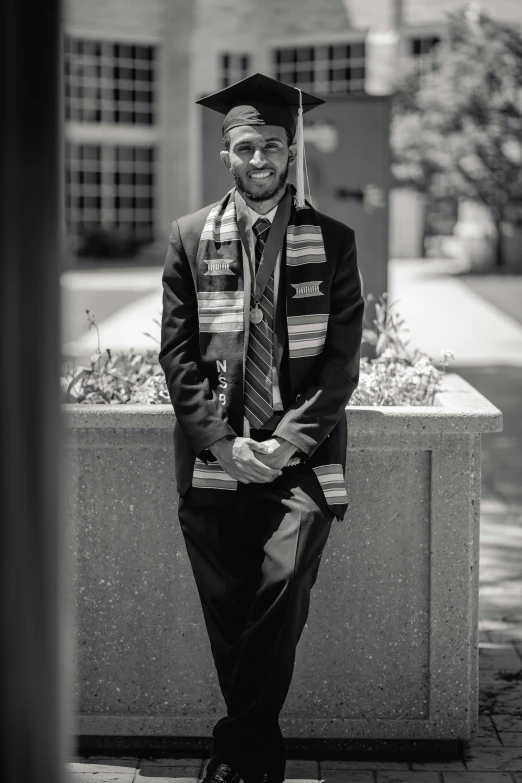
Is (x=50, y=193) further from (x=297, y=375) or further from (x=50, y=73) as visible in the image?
(x=297, y=375)

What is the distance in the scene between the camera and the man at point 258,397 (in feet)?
9.70

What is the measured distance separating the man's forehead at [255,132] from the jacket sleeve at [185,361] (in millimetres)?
299

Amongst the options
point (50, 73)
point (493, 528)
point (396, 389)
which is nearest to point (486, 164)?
point (493, 528)

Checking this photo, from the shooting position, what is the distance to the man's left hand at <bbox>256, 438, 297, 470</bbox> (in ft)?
9.65

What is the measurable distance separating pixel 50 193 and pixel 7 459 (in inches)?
9.0

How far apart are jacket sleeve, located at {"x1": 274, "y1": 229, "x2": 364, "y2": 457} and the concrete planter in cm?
42

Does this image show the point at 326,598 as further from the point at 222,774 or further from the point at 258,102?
the point at 258,102

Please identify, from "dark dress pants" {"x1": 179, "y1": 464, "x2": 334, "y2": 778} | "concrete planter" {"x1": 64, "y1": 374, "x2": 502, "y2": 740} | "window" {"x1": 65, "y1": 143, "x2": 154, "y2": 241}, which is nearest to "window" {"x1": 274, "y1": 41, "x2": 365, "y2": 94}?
→ "window" {"x1": 65, "y1": 143, "x2": 154, "y2": 241}

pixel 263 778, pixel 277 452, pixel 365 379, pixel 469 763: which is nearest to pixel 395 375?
pixel 365 379

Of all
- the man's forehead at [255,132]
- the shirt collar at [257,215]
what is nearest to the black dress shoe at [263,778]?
the shirt collar at [257,215]

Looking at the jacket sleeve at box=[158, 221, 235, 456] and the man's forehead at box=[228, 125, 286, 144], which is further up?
the man's forehead at box=[228, 125, 286, 144]

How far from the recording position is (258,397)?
3.05 metres

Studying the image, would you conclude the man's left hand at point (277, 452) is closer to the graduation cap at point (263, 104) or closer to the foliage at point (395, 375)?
the graduation cap at point (263, 104)

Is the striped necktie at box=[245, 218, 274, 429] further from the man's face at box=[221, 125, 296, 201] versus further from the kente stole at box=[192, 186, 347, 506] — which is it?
the man's face at box=[221, 125, 296, 201]
